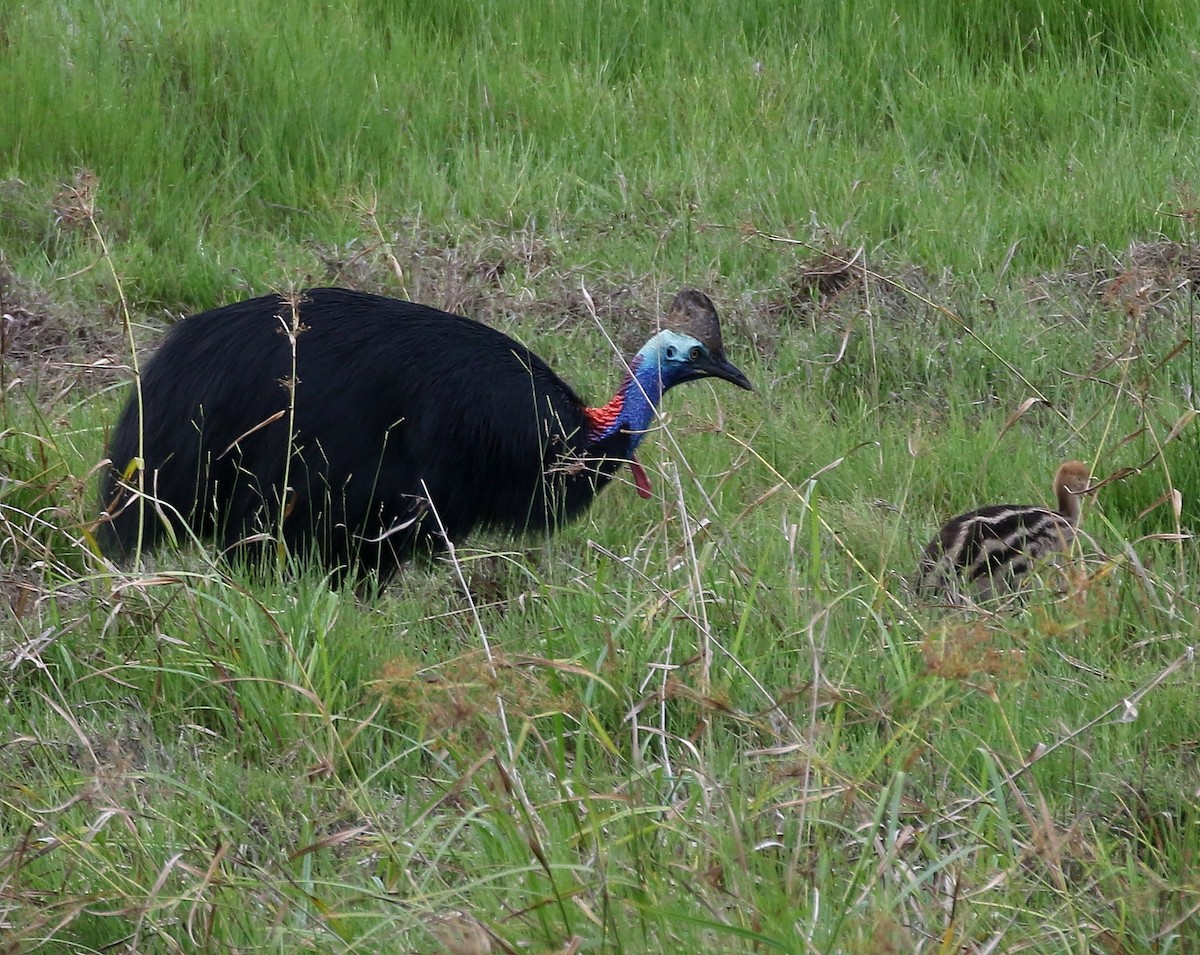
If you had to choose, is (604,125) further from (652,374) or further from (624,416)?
(624,416)

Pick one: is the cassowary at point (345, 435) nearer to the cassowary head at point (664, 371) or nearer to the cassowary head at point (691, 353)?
the cassowary head at point (664, 371)

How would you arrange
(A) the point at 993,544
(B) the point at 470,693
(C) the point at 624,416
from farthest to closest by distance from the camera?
(C) the point at 624,416 < (A) the point at 993,544 < (B) the point at 470,693

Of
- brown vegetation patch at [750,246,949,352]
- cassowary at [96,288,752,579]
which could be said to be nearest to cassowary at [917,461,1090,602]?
cassowary at [96,288,752,579]

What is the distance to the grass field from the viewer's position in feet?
8.06

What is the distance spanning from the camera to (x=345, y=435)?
4.39 metres

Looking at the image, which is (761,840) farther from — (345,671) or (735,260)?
(735,260)

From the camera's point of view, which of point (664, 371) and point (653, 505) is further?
point (664, 371)

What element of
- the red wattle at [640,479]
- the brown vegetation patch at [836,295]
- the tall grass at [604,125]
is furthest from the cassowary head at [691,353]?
the tall grass at [604,125]

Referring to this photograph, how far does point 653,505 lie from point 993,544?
3.78 feet

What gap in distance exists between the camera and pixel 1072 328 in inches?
228

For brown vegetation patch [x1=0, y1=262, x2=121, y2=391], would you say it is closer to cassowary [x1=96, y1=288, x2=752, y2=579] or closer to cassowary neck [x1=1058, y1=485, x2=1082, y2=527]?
cassowary [x1=96, y1=288, x2=752, y2=579]

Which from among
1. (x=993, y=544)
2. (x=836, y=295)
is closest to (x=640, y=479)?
(x=993, y=544)

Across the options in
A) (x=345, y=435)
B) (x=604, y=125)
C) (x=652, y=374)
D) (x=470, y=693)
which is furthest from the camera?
(x=604, y=125)

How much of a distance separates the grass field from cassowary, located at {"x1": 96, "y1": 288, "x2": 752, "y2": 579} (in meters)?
0.17
